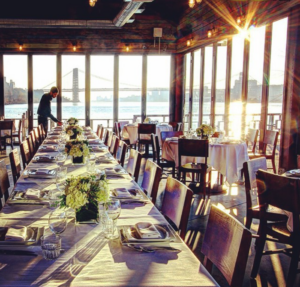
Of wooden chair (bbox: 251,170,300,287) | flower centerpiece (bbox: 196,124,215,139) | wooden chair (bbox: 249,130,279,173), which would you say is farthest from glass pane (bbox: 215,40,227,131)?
wooden chair (bbox: 251,170,300,287)

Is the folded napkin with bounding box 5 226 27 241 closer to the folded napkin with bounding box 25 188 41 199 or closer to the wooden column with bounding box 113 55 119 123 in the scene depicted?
the folded napkin with bounding box 25 188 41 199

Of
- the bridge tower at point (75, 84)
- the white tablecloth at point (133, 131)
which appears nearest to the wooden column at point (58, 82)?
the bridge tower at point (75, 84)

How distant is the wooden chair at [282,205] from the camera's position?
2.62 meters

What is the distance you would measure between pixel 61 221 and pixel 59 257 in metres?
0.25

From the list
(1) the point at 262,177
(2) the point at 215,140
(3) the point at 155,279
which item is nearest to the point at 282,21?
(2) the point at 215,140

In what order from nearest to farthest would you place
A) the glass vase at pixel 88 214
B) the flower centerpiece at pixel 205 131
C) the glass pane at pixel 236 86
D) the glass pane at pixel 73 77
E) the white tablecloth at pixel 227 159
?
the glass vase at pixel 88 214 → the white tablecloth at pixel 227 159 → the flower centerpiece at pixel 205 131 → the glass pane at pixel 236 86 → the glass pane at pixel 73 77

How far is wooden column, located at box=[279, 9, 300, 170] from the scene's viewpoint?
5805 mm

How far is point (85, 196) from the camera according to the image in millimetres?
1949

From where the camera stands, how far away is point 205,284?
1449 millimetres

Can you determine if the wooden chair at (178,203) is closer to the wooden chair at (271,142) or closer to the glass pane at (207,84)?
the wooden chair at (271,142)

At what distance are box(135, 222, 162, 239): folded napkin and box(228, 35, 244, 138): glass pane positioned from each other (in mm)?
6088

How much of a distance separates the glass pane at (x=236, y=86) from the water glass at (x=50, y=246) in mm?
6450

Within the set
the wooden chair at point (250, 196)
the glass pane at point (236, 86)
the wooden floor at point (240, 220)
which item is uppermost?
the glass pane at point (236, 86)

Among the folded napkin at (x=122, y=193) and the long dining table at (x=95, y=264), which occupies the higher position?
the folded napkin at (x=122, y=193)
